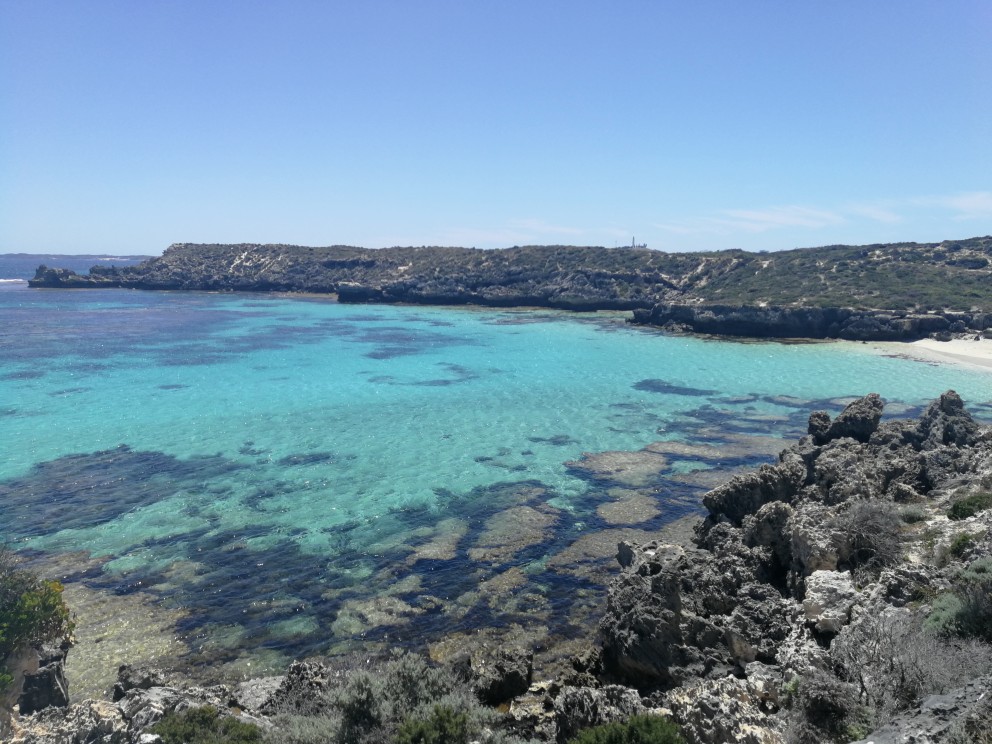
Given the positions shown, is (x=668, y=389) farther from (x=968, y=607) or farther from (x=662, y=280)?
(x=662, y=280)

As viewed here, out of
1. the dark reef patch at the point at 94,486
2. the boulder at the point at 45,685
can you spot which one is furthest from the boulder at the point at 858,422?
the boulder at the point at 45,685

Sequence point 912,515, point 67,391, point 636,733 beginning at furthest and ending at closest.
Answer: point 67,391, point 912,515, point 636,733

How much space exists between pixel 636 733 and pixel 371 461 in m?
19.4

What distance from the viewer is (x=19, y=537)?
59.2 ft

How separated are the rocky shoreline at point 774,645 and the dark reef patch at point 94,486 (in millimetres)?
10424

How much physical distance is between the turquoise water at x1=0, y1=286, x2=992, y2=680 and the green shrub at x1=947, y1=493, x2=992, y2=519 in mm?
7623

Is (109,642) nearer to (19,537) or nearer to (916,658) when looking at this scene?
(19,537)

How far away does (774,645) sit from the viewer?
10.5 metres

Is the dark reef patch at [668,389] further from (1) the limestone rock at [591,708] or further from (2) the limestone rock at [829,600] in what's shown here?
(1) the limestone rock at [591,708]

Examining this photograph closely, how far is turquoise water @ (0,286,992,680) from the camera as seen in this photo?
15.5 m

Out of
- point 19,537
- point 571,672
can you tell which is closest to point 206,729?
point 571,672

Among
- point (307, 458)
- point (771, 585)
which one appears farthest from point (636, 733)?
point (307, 458)

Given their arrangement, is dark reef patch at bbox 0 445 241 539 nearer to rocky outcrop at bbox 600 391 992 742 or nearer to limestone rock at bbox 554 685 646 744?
rocky outcrop at bbox 600 391 992 742

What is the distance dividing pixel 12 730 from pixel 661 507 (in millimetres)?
16908
